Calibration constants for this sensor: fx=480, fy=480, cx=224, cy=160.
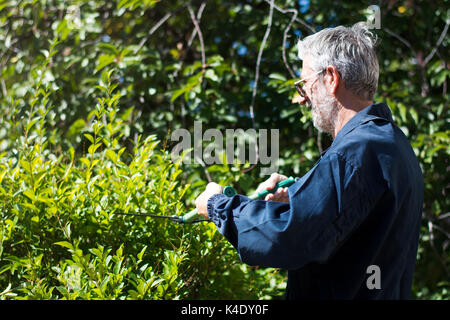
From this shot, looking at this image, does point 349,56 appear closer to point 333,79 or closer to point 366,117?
point 333,79

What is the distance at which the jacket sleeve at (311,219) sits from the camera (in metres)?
1.18

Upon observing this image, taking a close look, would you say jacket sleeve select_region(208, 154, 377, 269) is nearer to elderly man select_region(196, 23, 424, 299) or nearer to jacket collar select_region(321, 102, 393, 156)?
elderly man select_region(196, 23, 424, 299)

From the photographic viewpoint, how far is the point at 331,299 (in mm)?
1297

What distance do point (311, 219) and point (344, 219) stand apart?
0.28 feet

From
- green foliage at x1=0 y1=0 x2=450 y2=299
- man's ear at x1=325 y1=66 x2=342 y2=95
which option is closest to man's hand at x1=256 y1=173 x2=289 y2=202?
man's ear at x1=325 y1=66 x2=342 y2=95

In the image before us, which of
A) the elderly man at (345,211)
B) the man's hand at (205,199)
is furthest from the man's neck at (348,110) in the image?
the man's hand at (205,199)

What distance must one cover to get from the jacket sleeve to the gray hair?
342 millimetres

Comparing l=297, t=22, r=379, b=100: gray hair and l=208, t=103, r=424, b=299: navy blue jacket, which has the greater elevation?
l=297, t=22, r=379, b=100: gray hair

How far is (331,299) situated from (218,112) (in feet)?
6.40

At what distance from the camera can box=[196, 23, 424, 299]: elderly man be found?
1189 mm

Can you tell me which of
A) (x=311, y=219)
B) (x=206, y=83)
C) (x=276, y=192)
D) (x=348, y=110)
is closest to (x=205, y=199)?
(x=276, y=192)

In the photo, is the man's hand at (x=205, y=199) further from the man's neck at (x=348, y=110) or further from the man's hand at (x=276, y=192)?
the man's neck at (x=348, y=110)

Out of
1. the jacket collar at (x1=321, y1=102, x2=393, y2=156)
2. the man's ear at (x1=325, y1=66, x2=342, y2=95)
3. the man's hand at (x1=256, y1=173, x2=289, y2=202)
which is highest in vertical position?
the man's ear at (x1=325, y1=66, x2=342, y2=95)

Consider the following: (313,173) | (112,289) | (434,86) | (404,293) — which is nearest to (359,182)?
(313,173)
